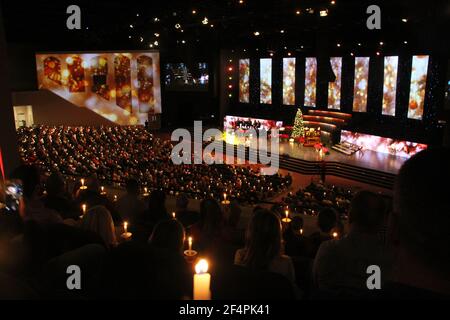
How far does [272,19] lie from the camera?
60.4 ft

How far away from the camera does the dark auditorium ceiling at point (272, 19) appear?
14562mm

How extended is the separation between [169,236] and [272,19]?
674 inches

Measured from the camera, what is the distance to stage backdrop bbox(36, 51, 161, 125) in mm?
26172

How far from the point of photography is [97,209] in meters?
3.74

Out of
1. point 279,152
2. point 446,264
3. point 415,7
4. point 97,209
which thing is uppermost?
point 415,7

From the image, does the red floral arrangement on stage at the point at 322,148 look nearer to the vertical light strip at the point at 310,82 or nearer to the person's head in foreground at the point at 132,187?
the vertical light strip at the point at 310,82

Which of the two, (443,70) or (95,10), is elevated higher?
(95,10)

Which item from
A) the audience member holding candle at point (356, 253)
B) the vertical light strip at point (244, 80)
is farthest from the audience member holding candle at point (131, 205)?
the vertical light strip at point (244, 80)

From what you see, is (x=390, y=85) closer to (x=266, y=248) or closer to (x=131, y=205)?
(x=131, y=205)

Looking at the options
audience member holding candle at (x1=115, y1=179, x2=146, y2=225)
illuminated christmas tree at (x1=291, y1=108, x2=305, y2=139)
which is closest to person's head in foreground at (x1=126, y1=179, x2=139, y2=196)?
audience member holding candle at (x1=115, y1=179, x2=146, y2=225)

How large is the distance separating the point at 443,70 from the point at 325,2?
18.8ft

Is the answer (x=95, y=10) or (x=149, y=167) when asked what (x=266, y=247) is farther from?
(x=95, y=10)

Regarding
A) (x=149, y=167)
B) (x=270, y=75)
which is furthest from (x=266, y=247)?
(x=270, y=75)

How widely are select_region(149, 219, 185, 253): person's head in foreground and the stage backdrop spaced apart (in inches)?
998
